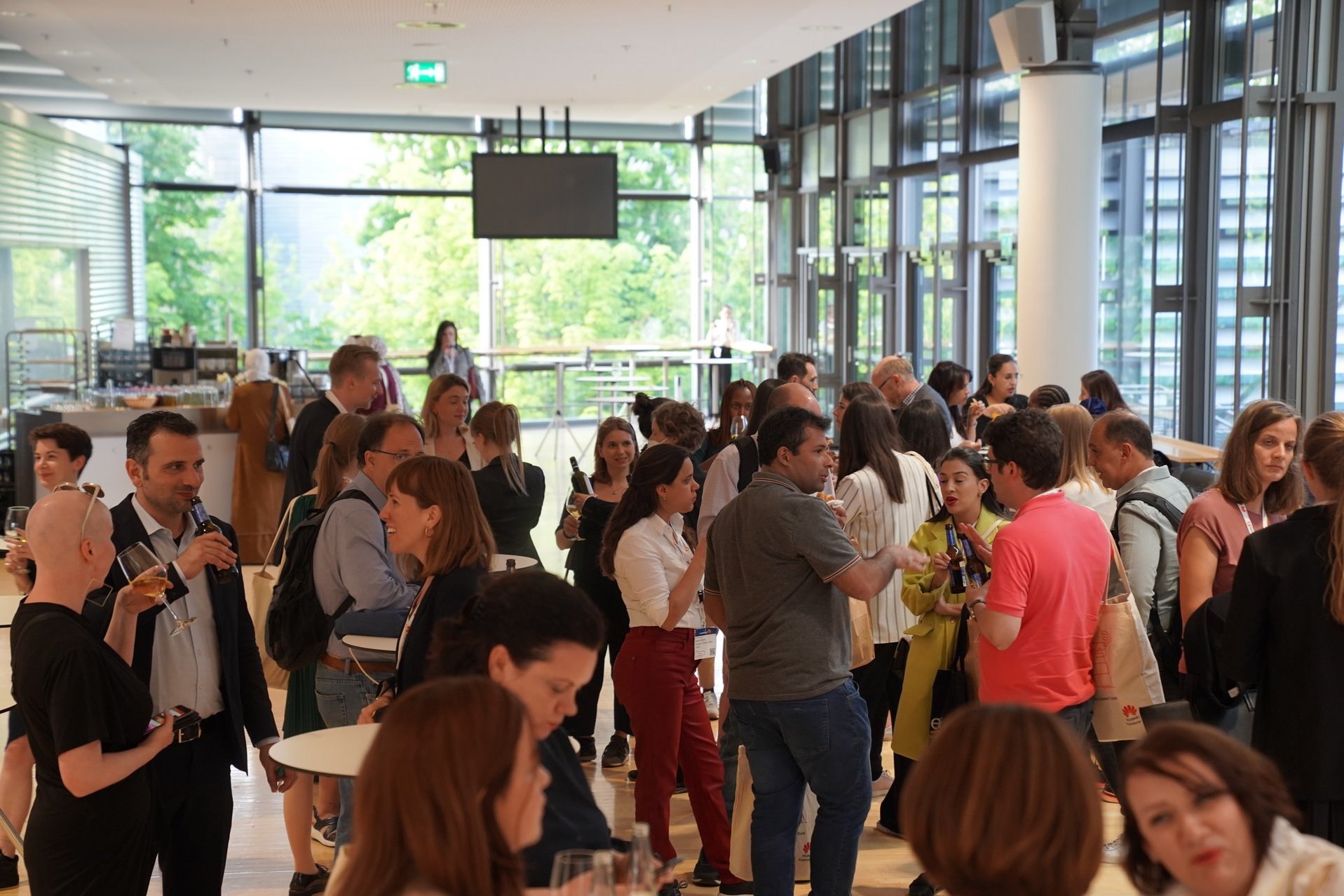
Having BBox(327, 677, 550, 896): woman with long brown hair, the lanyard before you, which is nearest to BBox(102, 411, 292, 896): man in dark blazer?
BBox(327, 677, 550, 896): woman with long brown hair

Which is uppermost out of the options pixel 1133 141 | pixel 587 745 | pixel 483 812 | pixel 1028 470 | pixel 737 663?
pixel 1133 141

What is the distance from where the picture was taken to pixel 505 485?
209 inches

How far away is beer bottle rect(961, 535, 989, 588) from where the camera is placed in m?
3.86

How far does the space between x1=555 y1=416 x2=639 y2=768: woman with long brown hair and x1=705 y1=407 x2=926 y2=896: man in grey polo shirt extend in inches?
62.2

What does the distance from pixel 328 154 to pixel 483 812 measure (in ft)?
59.6

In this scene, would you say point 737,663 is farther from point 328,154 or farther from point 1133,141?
point 328,154

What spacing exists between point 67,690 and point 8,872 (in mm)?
2125

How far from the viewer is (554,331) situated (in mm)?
19703

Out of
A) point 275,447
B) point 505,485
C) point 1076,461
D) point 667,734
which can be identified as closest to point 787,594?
point 667,734

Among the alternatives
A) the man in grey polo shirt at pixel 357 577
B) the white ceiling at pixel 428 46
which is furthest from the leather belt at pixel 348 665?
the white ceiling at pixel 428 46

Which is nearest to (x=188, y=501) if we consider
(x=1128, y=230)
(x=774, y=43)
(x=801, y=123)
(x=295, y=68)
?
(x=1128, y=230)

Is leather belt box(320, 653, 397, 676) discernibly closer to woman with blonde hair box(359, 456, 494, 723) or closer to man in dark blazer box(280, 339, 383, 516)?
woman with blonde hair box(359, 456, 494, 723)

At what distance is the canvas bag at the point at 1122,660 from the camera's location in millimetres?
3740

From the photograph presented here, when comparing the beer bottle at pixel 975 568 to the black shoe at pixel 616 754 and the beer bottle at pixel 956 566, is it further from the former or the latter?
the black shoe at pixel 616 754
